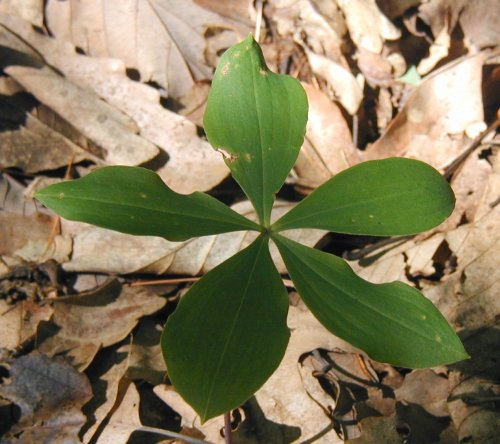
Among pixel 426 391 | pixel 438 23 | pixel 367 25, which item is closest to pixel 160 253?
pixel 426 391

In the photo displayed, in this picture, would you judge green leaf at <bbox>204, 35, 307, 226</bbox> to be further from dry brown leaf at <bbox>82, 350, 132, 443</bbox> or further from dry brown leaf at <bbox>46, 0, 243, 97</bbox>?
dry brown leaf at <bbox>46, 0, 243, 97</bbox>

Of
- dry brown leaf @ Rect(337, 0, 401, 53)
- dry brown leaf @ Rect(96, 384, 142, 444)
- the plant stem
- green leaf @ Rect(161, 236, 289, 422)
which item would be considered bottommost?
dry brown leaf @ Rect(96, 384, 142, 444)

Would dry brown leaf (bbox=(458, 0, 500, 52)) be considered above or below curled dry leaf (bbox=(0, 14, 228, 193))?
above

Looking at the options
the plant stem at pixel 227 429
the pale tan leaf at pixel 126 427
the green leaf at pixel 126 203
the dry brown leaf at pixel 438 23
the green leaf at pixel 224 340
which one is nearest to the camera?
the green leaf at pixel 224 340

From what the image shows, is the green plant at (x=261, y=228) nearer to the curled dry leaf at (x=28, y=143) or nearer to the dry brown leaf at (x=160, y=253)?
the dry brown leaf at (x=160, y=253)

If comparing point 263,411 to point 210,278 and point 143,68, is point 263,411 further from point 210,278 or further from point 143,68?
point 143,68

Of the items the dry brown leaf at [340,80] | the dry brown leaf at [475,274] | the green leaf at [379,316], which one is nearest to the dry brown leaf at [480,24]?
the dry brown leaf at [340,80]

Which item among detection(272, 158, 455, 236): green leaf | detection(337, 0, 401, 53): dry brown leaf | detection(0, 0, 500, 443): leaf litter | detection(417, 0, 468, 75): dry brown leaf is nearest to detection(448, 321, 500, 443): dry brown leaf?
detection(0, 0, 500, 443): leaf litter
